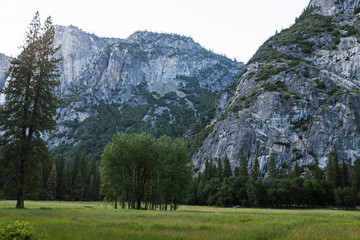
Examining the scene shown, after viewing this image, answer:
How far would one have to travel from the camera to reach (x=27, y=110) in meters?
36.4

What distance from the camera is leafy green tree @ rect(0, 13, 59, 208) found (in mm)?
34719

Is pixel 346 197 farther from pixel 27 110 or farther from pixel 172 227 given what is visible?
pixel 27 110

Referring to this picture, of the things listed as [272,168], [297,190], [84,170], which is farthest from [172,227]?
[84,170]

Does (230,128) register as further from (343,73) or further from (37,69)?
(37,69)

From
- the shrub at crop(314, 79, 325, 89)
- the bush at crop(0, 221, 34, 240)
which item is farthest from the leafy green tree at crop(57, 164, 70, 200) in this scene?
the shrub at crop(314, 79, 325, 89)

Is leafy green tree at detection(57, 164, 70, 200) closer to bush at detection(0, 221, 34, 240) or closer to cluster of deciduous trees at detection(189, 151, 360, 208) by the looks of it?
cluster of deciduous trees at detection(189, 151, 360, 208)

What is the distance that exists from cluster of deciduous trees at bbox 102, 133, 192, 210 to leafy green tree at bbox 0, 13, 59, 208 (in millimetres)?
20135

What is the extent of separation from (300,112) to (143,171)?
369ft

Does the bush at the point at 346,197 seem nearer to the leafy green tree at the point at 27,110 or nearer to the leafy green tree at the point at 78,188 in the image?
the leafy green tree at the point at 27,110

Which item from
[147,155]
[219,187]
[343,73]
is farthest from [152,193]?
[343,73]

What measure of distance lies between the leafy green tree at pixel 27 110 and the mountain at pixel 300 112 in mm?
114841

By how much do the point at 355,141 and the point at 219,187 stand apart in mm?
63815

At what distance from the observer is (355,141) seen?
127188 mm

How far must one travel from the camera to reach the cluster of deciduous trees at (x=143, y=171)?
182 feet
